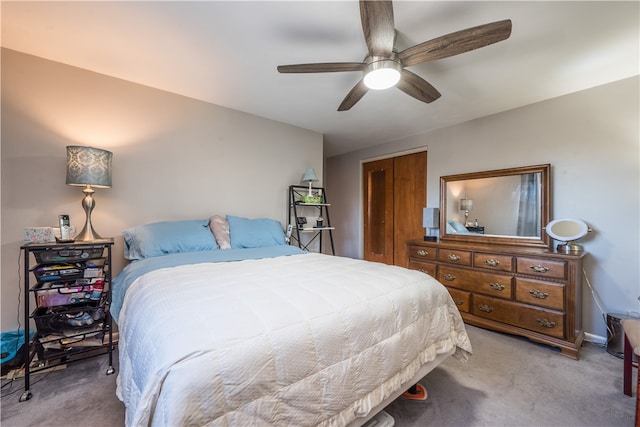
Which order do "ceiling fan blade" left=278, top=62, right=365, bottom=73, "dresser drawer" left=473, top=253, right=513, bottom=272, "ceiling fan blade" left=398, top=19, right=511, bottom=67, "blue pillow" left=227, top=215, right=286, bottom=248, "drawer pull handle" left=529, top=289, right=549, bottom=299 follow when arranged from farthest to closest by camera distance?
"blue pillow" left=227, top=215, right=286, bottom=248, "dresser drawer" left=473, top=253, right=513, bottom=272, "drawer pull handle" left=529, top=289, right=549, bottom=299, "ceiling fan blade" left=278, top=62, right=365, bottom=73, "ceiling fan blade" left=398, top=19, right=511, bottom=67

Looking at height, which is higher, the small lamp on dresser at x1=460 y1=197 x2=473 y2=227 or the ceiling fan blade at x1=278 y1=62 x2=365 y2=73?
the ceiling fan blade at x1=278 y1=62 x2=365 y2=73

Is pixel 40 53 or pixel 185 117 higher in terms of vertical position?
pixel 40 53

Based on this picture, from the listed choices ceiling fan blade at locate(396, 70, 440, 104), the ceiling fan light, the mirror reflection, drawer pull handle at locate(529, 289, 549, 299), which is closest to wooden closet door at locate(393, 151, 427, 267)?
the mirror reflection

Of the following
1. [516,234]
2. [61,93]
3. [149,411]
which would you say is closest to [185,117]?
[61,93]

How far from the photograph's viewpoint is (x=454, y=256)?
278cm

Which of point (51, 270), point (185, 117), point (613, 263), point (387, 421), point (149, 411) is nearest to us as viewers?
point (149, 411)

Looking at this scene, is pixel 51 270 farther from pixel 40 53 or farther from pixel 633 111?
pixel 633 111

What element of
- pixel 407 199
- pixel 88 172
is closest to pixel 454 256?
pixel 407 199

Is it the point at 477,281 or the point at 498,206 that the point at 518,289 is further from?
the point at 498,206

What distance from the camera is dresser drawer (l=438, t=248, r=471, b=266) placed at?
2686 millimetres

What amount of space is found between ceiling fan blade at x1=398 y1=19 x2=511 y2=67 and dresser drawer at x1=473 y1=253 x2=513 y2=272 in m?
1.95

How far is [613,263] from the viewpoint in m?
2.28

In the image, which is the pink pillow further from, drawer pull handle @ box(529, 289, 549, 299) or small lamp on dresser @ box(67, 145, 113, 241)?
drawer pull handle @ box(529, 289, 549, 299)

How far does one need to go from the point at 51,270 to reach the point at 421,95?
300 centimetres
